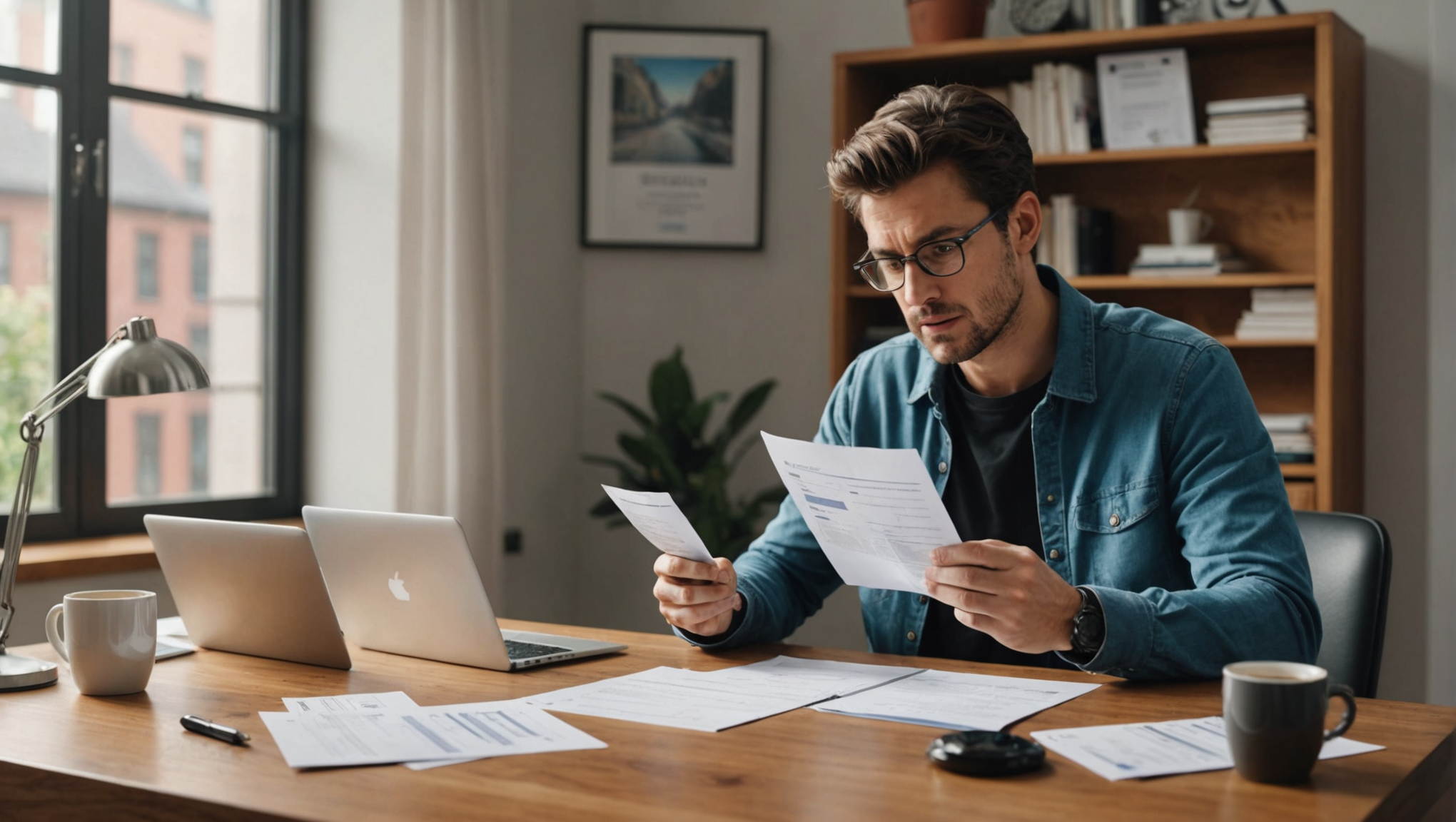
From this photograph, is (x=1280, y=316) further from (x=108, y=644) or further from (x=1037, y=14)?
(x=108, y=644)

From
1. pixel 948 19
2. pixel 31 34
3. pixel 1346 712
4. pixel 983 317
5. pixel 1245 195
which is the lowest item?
pixel 1346 712

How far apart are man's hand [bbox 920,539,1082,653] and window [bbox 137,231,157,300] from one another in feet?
7.96

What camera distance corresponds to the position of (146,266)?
125 inches

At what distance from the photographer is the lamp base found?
1484mm

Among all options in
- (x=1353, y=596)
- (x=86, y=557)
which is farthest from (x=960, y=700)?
(x=86, y=557)

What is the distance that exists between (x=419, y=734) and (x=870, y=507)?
0.50m

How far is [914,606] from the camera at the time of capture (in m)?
1.85

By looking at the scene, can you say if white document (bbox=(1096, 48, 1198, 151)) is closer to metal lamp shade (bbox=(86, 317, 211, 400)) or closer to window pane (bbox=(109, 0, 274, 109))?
window pane (bbox=(109, 0, 274, 109))

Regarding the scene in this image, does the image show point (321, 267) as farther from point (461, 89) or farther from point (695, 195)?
point (695, 195)

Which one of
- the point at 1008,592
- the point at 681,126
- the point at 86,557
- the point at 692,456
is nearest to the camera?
the point at 1008,592

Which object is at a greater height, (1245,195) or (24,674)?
(1245,195)

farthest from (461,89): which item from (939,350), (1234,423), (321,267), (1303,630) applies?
(1303,630)

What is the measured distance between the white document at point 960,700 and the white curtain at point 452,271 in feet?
6.85

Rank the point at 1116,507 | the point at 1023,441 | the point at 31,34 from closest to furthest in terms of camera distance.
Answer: the point at 1116,507 < the point at 1023,441 < the point at 31,34
